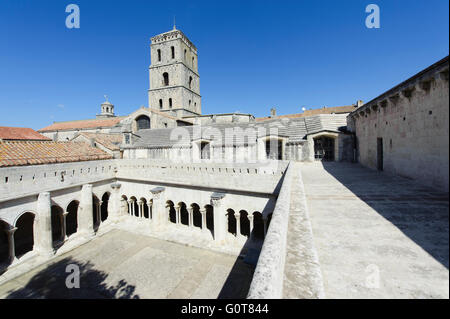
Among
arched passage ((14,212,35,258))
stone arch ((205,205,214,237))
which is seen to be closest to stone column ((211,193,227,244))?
stone arch ((205,205,214,237))

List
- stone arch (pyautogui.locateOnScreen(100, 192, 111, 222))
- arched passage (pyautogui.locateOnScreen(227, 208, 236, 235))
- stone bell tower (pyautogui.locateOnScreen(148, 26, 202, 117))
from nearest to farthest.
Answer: arched passage (pyautogui.locateOnScreen(227, 208, 236, 235)) < stone arch (pyautogui.locateOnScreen(100, 192, 111, 222)) < stone bell tower (pyautogui.locateOnScreen(148, 26, 202, 117))

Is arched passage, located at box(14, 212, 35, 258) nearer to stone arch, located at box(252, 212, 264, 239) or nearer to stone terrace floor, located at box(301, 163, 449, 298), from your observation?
stone arch, located at box(252, 212, 264, 239)

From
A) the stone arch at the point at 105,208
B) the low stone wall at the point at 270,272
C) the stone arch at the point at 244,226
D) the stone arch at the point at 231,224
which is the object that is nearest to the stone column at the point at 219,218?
the stone arch at the point at 231,224

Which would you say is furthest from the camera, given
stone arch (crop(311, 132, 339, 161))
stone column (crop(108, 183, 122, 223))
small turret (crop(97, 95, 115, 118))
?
small turret (crop(97, 95, 115, 118))

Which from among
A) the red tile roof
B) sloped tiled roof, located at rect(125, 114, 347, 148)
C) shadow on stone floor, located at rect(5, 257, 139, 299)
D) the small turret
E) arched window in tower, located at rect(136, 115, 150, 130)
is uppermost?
the small turret

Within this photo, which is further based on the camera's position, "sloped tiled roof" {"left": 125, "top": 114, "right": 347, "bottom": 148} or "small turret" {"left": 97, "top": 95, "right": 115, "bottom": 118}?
"small turret" {"left": 97, "top": 95, "right": 115, "bottom": 118}

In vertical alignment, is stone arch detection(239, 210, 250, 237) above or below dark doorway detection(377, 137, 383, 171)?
below

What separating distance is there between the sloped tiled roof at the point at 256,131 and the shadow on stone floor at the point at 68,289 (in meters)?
13.5

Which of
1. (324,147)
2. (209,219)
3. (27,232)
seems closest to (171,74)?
(209,219)

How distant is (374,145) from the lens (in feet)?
37.6

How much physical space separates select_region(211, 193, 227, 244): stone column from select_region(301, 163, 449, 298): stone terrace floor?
8408 mm

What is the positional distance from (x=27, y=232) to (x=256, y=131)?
72.3ft

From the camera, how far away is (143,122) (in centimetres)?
3200

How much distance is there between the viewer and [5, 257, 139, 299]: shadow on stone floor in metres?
9.41
